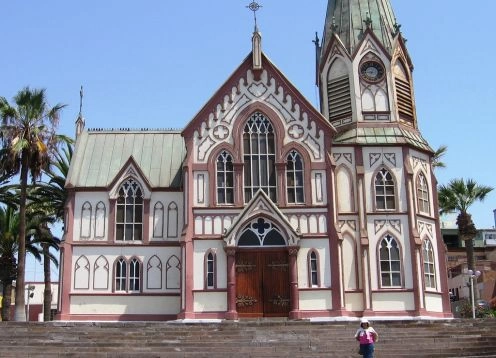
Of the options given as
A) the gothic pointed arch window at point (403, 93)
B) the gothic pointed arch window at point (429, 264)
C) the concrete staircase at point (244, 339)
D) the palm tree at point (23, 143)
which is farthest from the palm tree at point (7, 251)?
the gothic pointed arch window at point (403, 93)

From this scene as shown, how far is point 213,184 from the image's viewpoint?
35.4 meters

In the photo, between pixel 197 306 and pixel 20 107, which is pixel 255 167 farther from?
pixel 20 107

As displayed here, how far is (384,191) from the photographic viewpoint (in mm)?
36250

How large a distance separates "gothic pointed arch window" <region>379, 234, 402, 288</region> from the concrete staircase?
235 inches

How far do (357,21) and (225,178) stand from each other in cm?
1303

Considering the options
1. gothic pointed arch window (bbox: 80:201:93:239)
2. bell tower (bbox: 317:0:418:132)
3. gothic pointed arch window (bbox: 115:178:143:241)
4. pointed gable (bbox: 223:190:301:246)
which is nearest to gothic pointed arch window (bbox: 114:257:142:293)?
→ gothic pointed arch window (bbox: 115:178:143:241)

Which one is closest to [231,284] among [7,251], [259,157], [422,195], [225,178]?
[225,178]

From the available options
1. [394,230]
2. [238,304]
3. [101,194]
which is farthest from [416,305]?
[101,194]

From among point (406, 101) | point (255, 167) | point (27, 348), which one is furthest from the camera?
point (406, 101)

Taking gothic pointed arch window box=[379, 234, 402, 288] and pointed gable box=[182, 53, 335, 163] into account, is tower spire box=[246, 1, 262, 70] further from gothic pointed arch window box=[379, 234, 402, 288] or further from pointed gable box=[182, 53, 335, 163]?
gothic pointed arch window box=[379, 234, 402, 288]

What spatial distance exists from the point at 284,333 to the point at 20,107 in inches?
789

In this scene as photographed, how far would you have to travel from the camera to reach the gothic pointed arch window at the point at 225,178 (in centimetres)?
3541

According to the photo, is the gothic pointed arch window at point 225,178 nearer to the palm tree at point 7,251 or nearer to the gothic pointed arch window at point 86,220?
the gothic pointed arch window at point 86,220

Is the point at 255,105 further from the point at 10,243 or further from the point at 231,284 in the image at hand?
the point at 10,243
